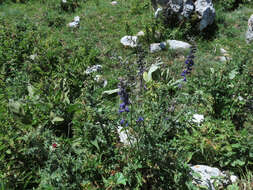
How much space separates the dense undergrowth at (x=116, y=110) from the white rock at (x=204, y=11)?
258 millimetres

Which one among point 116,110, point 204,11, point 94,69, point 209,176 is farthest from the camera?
point 204,11

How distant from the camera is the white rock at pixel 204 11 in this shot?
611 centimetres

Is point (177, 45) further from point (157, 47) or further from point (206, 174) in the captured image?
point (206, 174)

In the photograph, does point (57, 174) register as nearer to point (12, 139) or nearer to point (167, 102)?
point (12, 139)

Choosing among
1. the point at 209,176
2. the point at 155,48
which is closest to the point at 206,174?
the point at 209,176

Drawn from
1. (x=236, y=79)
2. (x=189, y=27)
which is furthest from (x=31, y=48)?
(x=236, y=79)

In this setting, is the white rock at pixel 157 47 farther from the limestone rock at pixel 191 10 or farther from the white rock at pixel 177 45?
the limestone rock at pixel 191 10

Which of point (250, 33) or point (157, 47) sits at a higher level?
point (250, 33)

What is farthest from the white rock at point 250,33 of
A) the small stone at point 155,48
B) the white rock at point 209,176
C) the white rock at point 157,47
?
the white rock at point 209,176

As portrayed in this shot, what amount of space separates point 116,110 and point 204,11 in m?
4.48

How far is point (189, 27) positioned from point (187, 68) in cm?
331

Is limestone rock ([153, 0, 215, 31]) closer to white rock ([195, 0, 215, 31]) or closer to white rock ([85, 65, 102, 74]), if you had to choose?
white rock ([195, 0, 215, 31])

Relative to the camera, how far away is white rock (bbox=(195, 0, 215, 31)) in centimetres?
611

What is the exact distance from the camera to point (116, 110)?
343 cm
